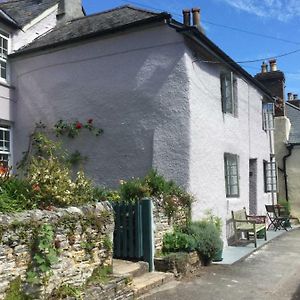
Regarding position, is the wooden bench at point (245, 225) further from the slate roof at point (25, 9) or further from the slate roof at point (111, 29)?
the slate roof at point (25, 9)

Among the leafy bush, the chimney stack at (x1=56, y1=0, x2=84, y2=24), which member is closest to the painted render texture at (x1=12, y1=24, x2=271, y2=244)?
the chimney stack at (x1=56, y1=0, x2=84, y2=24)

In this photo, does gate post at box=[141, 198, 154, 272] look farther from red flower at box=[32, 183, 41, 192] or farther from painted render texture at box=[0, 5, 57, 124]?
painted render texture at box=[0, 5, 57, 124]

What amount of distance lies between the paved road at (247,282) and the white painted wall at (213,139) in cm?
186

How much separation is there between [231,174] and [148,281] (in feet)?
20.8

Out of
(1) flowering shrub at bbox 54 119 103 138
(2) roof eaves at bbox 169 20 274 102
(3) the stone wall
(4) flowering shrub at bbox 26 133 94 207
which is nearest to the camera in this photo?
(3) the stone wall

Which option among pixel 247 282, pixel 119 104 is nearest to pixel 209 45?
pixel 119 104

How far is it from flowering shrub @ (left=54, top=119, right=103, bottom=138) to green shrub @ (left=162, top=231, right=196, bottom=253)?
12.8 feet

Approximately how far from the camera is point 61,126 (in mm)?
12438

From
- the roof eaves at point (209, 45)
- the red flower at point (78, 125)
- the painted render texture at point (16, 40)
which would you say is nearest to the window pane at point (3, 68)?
the painted render texture at point (16, 40)

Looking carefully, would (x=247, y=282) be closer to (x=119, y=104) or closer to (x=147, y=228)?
(x=147, y=228)

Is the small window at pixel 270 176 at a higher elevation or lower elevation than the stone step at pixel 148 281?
higher

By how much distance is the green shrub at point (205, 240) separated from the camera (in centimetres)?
958

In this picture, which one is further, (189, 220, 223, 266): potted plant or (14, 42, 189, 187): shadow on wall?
(14, 42, 189, 187): shadow on wall

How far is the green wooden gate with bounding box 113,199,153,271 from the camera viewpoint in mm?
8641
